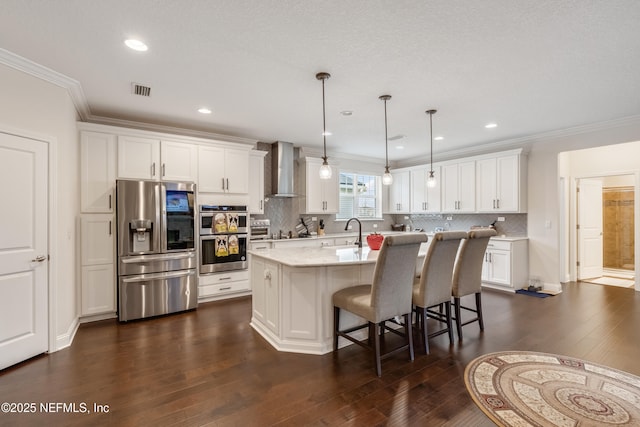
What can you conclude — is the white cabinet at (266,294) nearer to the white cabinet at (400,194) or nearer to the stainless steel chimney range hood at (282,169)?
the stainless steel chimney range hood at (282,169)

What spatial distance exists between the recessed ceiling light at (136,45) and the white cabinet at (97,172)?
5.98 ft

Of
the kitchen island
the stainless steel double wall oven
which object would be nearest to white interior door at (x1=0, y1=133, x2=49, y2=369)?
the stainless steel double wall oven

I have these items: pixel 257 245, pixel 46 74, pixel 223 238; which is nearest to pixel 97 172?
pixel 46 74

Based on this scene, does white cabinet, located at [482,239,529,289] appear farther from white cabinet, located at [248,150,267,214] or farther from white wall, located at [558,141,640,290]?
white cabinet, located at [248,150,267,214]

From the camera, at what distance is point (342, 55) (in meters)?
2.64

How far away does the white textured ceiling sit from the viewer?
6.83ft

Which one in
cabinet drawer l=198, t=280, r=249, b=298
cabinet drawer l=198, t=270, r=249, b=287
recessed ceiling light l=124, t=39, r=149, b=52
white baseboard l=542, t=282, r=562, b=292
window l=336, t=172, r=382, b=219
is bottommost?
white baseboard l=542, t=282, r=562, b=292

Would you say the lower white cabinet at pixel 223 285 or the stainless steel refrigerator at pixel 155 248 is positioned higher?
the stainless steel refrigerator at pixel 155 248

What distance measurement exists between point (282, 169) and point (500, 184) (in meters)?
3.96

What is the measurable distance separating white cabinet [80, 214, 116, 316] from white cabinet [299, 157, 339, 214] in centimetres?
319

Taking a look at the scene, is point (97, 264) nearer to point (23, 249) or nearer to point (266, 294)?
point (23, 249)

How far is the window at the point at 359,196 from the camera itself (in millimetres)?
6945

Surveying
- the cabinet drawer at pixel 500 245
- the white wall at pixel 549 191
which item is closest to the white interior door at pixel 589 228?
the white wall at pixel 549 191

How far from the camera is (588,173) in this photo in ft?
19.0
